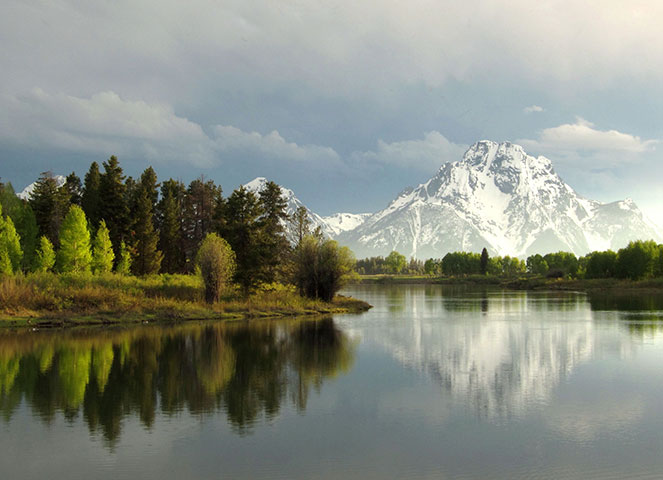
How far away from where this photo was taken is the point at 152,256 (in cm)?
6775

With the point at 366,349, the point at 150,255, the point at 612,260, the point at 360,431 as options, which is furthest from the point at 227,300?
the point at 612,260

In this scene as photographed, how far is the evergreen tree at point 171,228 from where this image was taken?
7606 cm

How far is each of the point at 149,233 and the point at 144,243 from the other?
1.45 m

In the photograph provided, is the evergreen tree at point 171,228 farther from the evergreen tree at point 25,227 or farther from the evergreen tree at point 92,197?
the evergreen tree at point 25,227

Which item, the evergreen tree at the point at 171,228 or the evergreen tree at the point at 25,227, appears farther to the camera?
the evergreen tree at the point at 171,228

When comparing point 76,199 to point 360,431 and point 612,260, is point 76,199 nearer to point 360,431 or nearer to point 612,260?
point 360,431

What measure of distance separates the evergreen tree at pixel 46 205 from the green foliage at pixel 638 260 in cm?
12586

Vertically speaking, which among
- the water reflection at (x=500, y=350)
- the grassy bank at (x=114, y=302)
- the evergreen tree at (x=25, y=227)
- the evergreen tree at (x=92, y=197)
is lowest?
the water reflection at (x=500, y=350)

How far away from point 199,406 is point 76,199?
235ft

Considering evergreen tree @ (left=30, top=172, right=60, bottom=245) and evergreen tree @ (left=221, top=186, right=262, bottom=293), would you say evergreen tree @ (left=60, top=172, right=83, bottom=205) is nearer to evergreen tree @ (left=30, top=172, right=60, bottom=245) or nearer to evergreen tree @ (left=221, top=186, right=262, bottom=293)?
evergreen tree @ (left=30, top=172, right=60, bottom=245)

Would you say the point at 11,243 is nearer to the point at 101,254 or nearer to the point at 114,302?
the point at 101,254

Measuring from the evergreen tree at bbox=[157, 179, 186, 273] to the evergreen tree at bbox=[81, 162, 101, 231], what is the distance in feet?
31.7

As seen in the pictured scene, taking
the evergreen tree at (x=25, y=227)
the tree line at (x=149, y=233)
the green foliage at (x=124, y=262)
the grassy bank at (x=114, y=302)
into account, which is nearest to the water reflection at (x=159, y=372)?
the grassy bank at (x=114, y=302)

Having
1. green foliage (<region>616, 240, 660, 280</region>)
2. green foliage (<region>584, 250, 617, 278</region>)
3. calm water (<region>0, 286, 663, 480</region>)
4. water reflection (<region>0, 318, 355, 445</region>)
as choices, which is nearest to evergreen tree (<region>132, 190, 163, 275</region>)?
water reflection (<region>0, 318, 355, 445</region>)
